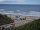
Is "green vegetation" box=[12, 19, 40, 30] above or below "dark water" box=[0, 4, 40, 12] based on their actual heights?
below

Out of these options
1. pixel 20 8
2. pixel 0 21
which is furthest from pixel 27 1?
pixel 0 21

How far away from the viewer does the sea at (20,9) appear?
1.96 m

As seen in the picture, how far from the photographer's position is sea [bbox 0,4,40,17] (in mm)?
1962

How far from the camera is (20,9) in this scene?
199cm

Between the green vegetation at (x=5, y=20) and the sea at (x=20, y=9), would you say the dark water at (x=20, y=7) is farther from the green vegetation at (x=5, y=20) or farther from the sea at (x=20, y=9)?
the green vegetation at (x=5, y=20)

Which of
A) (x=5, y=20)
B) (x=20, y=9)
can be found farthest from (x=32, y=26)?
(x=5, y=20)

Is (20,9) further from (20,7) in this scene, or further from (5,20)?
(5,20)

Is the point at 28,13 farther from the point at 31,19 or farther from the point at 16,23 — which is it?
the point at 16,23

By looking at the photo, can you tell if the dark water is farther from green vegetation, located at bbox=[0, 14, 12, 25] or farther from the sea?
green vegetation, located at bbox=[0, 14, 12, 25]

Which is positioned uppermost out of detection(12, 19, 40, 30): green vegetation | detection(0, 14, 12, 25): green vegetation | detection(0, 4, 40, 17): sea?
detection(0, 4, 40, 17): sea

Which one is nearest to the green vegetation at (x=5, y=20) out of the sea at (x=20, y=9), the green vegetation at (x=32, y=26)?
the sea at (x=20, y=9)

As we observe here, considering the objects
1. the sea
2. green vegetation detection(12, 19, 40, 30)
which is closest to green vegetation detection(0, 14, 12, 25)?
the sea

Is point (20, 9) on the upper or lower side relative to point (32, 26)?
upper

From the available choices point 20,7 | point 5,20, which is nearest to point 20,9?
point 20,7
